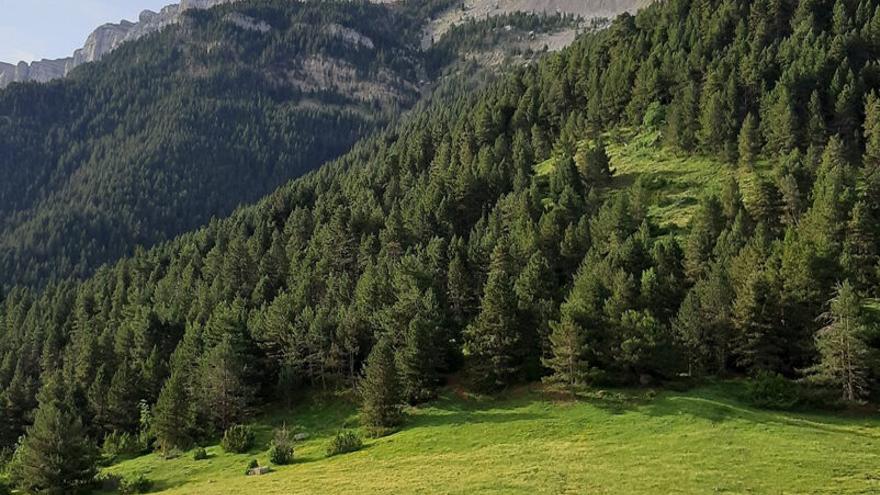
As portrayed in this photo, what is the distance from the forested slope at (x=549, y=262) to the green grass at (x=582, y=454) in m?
5.36

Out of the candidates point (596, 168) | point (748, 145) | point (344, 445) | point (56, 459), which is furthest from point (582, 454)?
point (748, 145)

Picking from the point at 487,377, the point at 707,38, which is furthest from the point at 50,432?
the point at 707,38

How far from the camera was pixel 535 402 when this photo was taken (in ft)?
230

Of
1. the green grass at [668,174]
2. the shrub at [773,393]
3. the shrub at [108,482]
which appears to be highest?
the green grass at [668,174]

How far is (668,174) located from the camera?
12544 cm

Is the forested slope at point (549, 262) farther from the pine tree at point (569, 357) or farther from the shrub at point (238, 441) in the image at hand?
the shrub at point (238, 441)

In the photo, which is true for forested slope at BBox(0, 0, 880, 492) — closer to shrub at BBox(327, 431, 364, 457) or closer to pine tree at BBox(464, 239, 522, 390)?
pine tree at BBox(464, 239, 522, 390)

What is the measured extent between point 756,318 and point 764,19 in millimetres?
110048

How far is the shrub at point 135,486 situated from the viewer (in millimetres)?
62156

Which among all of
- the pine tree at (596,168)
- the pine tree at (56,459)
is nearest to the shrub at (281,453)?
the pine tree at (56,459)

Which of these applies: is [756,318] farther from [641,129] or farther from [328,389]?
[641,129]

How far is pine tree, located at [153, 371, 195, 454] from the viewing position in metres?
79.1

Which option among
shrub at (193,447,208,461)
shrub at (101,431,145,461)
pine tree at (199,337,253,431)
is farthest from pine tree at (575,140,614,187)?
shrub at (101,431,145,461)

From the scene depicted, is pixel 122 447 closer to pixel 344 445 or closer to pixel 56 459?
pixel 56 459
